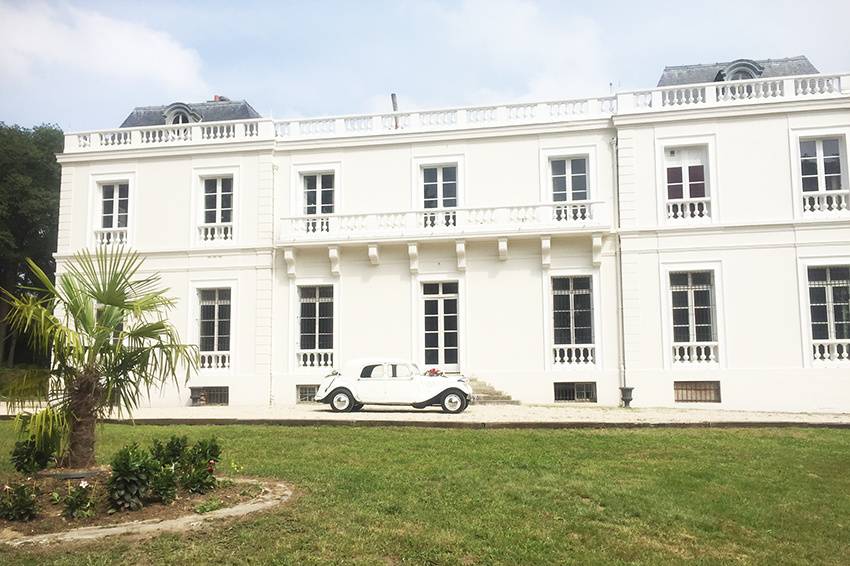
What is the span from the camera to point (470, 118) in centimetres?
2144

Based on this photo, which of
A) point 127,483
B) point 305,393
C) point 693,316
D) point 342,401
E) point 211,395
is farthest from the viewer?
point 211,395

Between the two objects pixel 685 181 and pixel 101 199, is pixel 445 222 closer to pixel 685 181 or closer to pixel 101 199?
pixel 685 181

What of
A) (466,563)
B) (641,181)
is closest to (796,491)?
(466,563)

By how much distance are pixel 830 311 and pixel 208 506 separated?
17.3 meters

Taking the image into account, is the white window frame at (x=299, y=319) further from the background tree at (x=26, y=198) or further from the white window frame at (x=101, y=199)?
the background tree at (x=26, y=198)

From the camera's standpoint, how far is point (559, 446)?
10547mm

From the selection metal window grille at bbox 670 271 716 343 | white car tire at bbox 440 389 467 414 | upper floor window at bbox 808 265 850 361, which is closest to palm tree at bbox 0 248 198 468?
white car tire at bbox 440 389 467 414

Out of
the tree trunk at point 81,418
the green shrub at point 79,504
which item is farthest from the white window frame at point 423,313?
the green shrub at point 79,504

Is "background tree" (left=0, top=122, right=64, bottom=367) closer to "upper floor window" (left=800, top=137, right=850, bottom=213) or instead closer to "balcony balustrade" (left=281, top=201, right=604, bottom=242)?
"balcony balustrade" (left=281, top=201, right=604, bottom=242)

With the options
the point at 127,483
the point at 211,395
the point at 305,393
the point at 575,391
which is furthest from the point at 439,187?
the point at 127,483

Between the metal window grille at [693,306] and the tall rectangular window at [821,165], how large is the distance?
3562mm

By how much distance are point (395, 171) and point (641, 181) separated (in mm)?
7011

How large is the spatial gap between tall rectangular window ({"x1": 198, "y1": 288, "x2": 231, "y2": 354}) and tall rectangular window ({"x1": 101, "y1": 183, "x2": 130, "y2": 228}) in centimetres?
366

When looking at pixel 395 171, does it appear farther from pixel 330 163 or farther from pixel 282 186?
pixel 282 186
